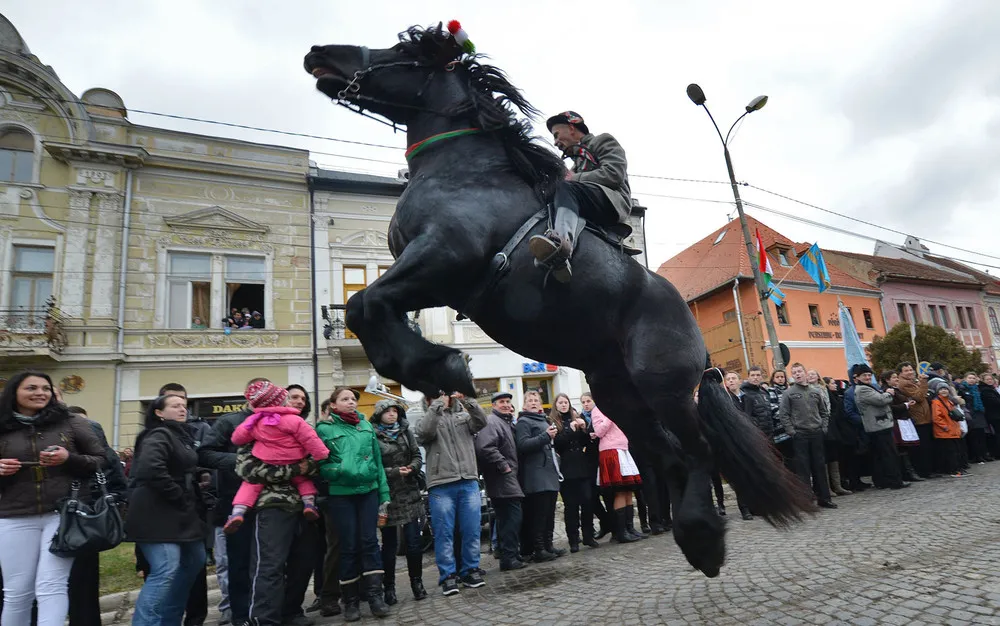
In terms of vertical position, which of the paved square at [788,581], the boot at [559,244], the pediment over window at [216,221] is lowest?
the paved square at [788,581]

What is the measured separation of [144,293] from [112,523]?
14.9 meters

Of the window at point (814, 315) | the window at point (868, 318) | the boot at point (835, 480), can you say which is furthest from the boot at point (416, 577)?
the window at point (868, 318)

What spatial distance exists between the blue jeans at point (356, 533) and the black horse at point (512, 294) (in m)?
3.48

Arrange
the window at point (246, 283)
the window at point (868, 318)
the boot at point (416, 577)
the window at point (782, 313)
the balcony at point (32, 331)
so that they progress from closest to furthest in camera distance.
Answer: the boot at point (416, 577) < the balcony at point (32, 331) < the window at point (246, 283) < the window at point (782, 313) < the window at point (868, 318)

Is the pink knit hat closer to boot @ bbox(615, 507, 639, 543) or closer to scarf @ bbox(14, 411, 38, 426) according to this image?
scarf @ bbox(14, 411, 38, 426)

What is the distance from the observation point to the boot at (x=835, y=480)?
9500 mm

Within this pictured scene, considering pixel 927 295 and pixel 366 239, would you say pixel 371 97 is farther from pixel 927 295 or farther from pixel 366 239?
pixel 927 295

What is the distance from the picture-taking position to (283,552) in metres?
4.95

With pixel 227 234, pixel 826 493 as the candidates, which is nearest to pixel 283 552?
pixel 826 493

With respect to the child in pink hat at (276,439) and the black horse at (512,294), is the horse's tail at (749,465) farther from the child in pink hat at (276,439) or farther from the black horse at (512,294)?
the child in pink hat at (276,439)

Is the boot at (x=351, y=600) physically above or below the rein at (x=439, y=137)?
below

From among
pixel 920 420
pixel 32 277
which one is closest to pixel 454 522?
pixel 920 420

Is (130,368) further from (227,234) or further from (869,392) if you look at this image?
(869,392)

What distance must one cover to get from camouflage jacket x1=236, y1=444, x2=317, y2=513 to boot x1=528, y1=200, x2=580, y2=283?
12.2 feet
